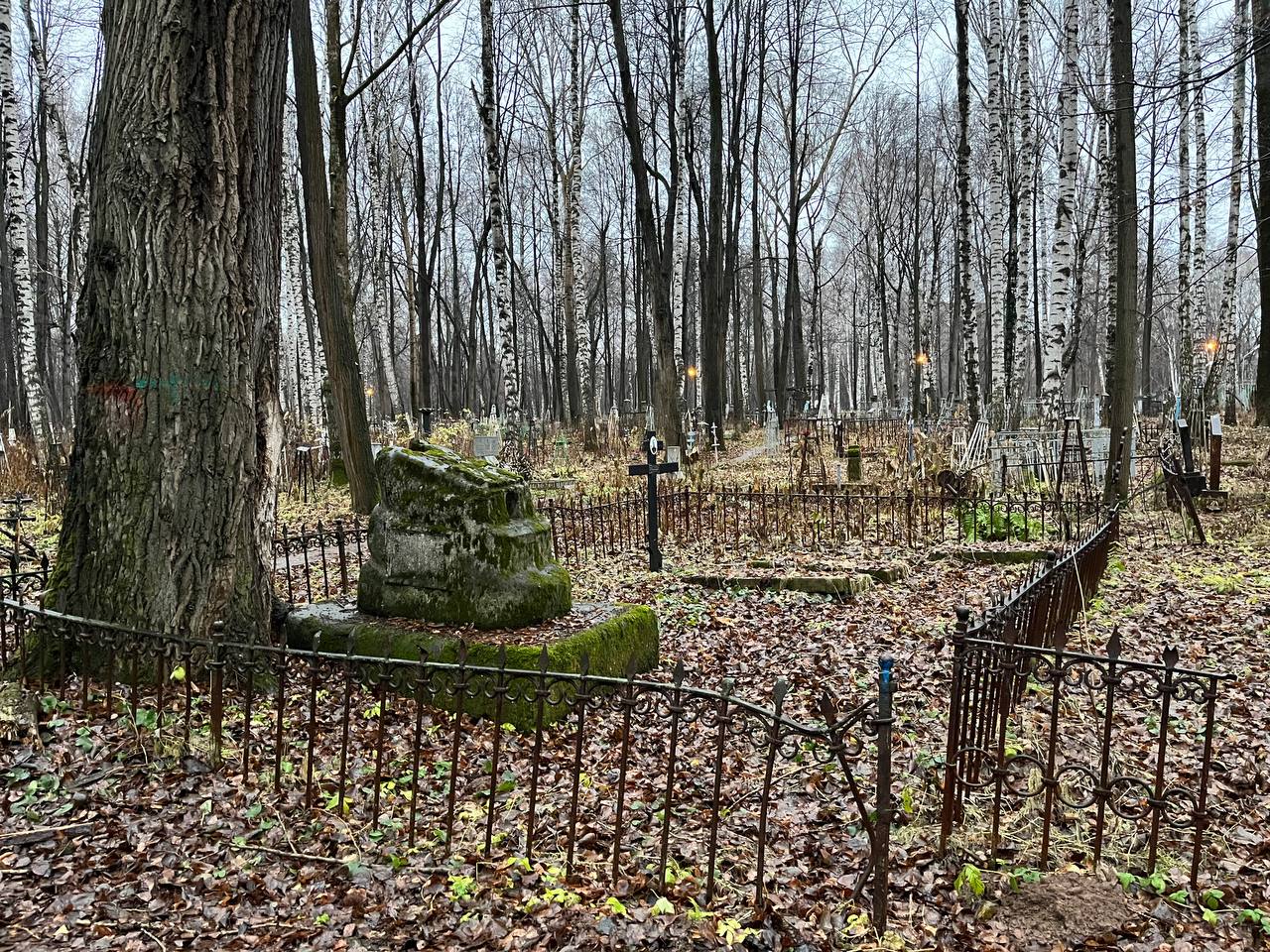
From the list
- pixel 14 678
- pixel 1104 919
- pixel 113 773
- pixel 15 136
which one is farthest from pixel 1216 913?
pixel 15 136

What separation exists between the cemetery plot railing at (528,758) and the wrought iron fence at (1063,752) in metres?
0.47

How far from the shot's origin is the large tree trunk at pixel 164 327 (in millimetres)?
4406

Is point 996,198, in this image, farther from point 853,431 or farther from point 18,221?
point 18,221

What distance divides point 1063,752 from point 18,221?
1597 cm

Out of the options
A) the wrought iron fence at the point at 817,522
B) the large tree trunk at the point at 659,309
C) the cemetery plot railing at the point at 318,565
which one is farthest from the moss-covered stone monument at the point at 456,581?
the large tree trunk at the point at 659,309

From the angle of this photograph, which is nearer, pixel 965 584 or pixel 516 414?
pixel 965 584

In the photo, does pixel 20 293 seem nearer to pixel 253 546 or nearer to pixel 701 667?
pixel 253 546

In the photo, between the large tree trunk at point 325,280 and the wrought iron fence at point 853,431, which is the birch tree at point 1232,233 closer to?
the wrought iron fence at point 853,431

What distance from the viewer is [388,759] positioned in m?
4.12

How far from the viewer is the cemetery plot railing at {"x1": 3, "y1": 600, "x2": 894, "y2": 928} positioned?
3.09m

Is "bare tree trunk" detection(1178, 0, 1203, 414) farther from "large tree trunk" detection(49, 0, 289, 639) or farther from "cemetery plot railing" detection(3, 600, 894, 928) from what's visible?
"large tree trunk" detection(49, 0, 289, 639)

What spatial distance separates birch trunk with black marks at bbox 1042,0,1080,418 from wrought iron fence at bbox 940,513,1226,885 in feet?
29.4

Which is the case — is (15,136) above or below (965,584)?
above

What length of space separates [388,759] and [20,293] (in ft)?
46.4
